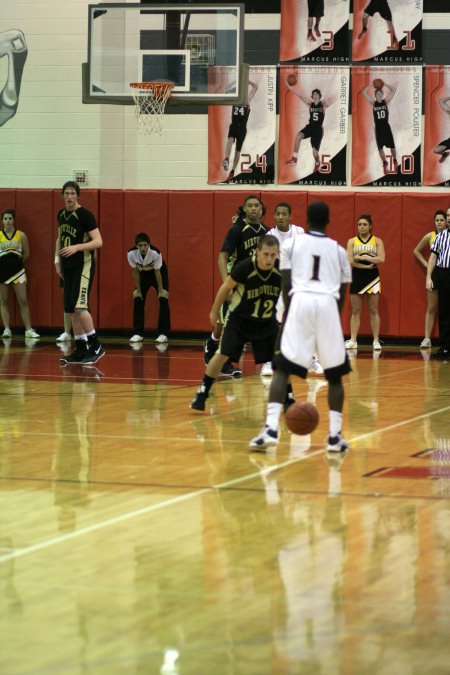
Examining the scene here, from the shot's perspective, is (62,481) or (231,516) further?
(62,481)

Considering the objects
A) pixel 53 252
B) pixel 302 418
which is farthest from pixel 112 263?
pixel 302 418

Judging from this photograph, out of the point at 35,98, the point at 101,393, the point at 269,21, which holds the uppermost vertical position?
the point at 269,21

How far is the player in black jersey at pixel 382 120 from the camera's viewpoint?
762 inches

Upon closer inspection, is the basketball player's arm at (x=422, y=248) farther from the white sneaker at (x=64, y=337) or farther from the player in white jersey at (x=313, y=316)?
the player in white jersey at (x=313, y=316)

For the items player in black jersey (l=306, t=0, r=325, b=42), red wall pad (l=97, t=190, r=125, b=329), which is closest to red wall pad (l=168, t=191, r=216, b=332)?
red wall pad (l=97, t=190, r=125, b=329)

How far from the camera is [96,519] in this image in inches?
241

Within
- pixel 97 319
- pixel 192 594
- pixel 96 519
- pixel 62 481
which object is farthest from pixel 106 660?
pixel 97 319

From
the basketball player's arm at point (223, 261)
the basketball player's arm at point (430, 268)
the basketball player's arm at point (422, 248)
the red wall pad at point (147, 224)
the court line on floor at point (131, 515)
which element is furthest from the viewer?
the red wall pad at point (147, 224)

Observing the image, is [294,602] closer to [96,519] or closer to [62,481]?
[96,519]

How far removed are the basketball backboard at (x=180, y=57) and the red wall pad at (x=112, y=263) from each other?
3.03 metres

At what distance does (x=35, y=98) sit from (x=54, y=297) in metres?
3.46

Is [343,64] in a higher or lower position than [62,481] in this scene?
higher

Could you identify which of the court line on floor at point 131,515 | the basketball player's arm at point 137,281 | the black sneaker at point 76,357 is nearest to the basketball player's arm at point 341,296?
the court line on floor at point 131,515

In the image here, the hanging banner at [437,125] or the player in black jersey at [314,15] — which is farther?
the player in black jersey at [314,15]
